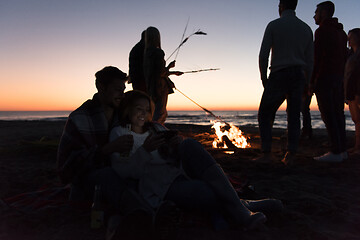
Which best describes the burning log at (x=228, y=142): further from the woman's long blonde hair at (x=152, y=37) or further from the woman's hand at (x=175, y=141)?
the woman's hand at (x=175, y=141)

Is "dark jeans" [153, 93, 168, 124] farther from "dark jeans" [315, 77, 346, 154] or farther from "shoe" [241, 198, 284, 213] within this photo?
"shoe" [241, 198, 284, 213]

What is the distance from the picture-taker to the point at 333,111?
4594 millimetres

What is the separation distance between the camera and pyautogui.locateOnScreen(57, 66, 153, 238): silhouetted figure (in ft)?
6.44

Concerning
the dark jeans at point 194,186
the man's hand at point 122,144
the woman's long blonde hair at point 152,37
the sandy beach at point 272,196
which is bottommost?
the sandy beach at point 272,196

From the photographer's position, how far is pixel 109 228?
1799 mm

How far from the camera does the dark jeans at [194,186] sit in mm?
2025

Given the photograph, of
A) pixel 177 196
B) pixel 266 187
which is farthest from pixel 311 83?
pixel 177 196

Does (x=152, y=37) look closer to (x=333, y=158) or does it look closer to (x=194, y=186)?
(x=194, y=186)

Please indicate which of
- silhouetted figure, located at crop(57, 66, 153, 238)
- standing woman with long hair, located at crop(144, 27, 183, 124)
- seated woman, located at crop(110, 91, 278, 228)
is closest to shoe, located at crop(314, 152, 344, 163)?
seated woman, located at crop(110, 91, 278, 228)

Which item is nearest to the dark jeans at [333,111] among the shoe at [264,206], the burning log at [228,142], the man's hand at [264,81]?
the man's hand at [264,81]

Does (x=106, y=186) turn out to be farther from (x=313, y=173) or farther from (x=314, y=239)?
(x=313, y=173)

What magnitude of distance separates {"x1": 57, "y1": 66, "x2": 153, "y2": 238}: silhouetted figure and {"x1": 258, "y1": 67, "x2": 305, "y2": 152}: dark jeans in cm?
274

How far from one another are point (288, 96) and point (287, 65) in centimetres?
53

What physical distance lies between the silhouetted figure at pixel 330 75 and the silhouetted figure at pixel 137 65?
3483 mm
